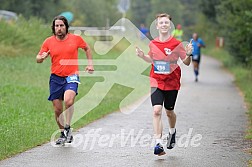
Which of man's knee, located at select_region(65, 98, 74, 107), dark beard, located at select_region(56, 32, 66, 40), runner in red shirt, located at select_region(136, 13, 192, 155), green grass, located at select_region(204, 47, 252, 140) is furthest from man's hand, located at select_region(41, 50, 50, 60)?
green grass, located at select_region(204, 47, 252, 140)

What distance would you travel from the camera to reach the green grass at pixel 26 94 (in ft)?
37.9

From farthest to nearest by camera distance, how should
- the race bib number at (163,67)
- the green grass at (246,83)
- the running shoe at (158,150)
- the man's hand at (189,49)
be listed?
the green grass at (246,83) → the race bib number at (163,67) → the man's hand at (189,49) → the running shoe at (158,150)

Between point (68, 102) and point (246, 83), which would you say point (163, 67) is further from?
point (246, 83)

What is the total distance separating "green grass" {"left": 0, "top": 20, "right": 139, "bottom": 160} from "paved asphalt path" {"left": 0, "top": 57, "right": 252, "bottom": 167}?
48 centimetres

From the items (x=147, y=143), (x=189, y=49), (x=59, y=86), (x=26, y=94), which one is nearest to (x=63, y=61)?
(x=59, y=86)

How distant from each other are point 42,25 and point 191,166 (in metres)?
25.5

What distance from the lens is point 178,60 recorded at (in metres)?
10.3

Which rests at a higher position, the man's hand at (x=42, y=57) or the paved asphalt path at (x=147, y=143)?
the man's hand at (x=42, y=57)

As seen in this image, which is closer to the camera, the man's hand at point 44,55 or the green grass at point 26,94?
the man's hand at point 44,55

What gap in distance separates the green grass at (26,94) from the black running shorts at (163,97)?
2.18 m

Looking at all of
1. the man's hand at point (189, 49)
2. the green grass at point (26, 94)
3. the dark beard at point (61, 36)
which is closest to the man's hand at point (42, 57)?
the dark beard at point (61, 36)

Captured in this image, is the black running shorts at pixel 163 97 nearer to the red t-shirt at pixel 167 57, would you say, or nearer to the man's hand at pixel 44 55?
the red t-shirt at pixel 167 57

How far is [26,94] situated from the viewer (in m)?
17.9

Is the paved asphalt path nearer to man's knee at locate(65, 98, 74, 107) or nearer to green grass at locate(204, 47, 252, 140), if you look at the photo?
green grass at locate(204, 47, 252, 140)
